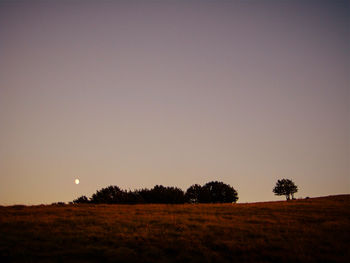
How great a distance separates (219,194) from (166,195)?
1977cm

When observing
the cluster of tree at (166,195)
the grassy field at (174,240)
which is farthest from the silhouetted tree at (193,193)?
the grassy field at (174,240)

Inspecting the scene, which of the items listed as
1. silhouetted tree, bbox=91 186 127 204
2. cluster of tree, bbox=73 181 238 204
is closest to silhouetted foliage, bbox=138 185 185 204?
cluster of tree, bbox=73 181 238 204

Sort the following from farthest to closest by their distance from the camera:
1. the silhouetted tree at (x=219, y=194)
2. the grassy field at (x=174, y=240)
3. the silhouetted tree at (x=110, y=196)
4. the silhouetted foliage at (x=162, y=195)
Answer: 1. the silhouetted tree at (x=219, y=194)
2. the silhouetted foliage at (x=162, y=195)
3. the silhouetted tree at (x=110, y=196)
4. the grassy field at (x=174, y=240)

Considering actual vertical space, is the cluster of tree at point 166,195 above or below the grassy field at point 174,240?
above

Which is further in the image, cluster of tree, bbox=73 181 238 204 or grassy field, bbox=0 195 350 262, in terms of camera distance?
cluster of tree, bbox=73 181 238 204

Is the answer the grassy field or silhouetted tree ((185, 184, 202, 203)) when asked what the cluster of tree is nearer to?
silhouetted tree ((185, 184, 202, 203))

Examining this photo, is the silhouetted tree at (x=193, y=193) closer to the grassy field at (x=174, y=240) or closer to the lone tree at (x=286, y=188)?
the lone tree at (x=286, y=188)

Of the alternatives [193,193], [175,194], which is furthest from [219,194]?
[175,194]

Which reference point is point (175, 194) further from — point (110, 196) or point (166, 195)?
point (110, 196)

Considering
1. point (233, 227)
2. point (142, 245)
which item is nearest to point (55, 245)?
point (142, 245)

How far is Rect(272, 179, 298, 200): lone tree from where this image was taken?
97938 millimetres

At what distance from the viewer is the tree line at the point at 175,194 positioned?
7619 centimetres

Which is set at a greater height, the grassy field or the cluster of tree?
the cluster of tree

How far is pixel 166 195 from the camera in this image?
80.2 metres
